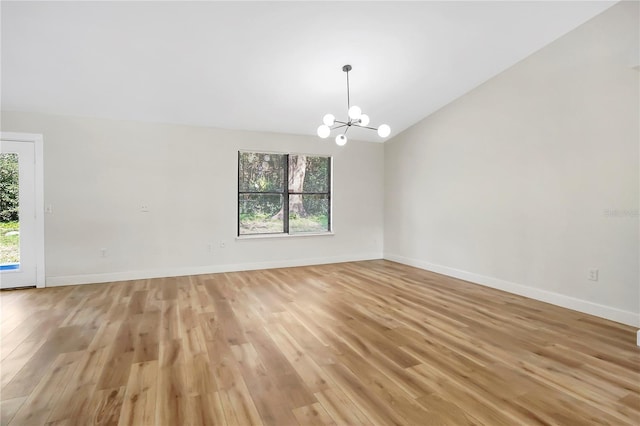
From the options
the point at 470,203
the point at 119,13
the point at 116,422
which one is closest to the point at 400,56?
the point at 470,203

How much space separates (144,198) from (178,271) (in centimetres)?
126

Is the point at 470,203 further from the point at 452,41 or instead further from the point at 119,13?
the point at 119,13

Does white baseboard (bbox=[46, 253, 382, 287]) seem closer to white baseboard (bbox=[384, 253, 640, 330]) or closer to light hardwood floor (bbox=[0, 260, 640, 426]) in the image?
light hardwood floor (bbox=[0, 260, 640, 426])

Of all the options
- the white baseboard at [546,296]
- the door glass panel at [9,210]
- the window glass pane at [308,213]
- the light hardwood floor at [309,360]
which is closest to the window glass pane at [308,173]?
the window glass pane at [308,213]

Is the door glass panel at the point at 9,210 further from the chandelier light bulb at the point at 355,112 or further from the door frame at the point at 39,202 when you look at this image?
the chandelier light bulb at the point at 355,112

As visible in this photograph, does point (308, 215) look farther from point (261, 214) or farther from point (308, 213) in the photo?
point (261, 214)

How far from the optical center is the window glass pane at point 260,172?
5660mm

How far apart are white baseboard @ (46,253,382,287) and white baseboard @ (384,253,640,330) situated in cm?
193

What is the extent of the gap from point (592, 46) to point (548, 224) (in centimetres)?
200

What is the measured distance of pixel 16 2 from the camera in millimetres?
2705

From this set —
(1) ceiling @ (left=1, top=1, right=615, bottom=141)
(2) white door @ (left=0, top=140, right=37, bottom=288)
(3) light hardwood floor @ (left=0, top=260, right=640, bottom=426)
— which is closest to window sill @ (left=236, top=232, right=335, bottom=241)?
(3) light hardwood floor @ (left=0, top=260, right=640, bottom=426)

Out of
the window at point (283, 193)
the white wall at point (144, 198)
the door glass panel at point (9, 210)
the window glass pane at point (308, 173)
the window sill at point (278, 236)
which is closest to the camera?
the door glass panel at point (9, 210)

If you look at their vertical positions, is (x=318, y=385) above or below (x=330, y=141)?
below

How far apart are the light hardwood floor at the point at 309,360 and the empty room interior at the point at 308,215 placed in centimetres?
2
